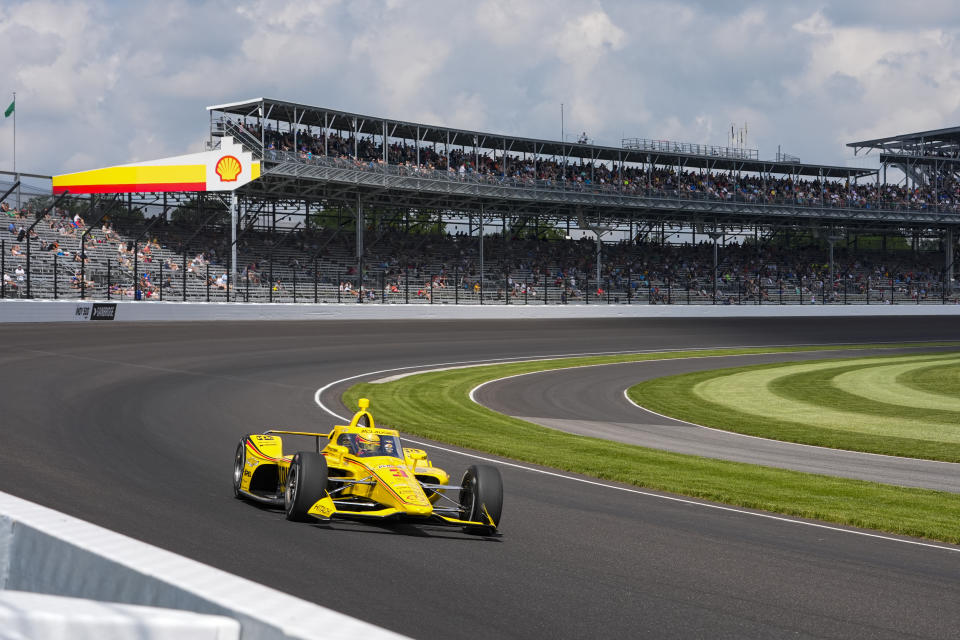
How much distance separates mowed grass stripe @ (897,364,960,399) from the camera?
1013 inches

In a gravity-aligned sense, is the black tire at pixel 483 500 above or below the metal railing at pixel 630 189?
below

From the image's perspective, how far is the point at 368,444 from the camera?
964 cm

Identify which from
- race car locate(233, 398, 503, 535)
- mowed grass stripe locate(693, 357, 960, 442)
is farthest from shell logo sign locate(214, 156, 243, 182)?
race car locate(233, 398, 503, 535)

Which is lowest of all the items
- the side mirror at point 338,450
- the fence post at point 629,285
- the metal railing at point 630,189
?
the side mirror at point 338,450

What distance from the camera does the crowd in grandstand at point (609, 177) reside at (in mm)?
52781

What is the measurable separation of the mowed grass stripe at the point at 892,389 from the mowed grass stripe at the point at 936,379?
217 millimetres

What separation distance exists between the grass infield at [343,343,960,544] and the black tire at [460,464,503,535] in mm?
3673

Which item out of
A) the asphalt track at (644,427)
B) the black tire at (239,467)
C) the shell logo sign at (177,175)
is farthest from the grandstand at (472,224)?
the black tire at (239,467)

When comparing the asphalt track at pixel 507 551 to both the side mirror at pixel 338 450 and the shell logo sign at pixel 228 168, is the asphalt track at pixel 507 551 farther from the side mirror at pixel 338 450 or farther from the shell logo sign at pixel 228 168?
the shell logo sign at pixel 228 168

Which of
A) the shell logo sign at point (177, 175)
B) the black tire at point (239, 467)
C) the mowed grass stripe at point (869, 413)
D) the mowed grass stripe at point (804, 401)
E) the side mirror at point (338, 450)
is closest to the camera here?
the side mirror at point (338, 450)

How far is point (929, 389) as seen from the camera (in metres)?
26.0

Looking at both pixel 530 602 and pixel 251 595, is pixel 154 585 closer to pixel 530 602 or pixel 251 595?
pixel 251 595

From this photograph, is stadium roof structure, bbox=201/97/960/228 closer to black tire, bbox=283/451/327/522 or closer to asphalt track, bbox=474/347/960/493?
asphalt track, bbox=474/347/960/493

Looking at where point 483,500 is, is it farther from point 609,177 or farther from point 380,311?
point 609,177
